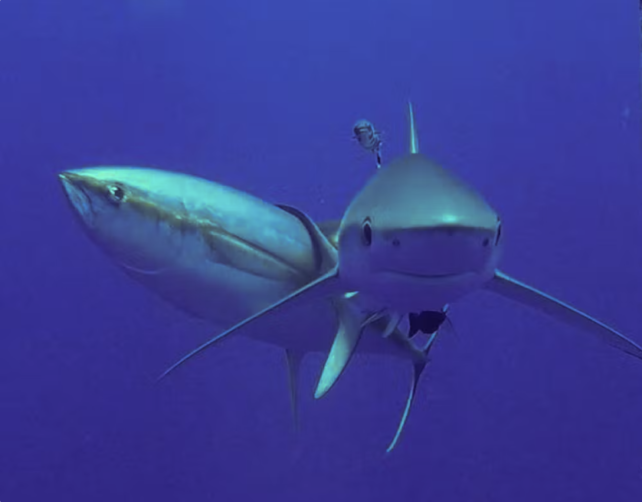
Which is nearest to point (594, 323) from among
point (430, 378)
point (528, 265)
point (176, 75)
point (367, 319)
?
point (367, 319)

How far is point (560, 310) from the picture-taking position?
241 cm

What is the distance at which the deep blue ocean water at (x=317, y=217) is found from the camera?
6996mm

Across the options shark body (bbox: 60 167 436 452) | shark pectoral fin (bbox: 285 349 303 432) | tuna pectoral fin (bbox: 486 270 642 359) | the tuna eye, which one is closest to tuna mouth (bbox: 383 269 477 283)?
tuna pectoral fin (bbox: 486 270 642 359)

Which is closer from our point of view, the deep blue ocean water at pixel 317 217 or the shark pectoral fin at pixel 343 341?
the shark pectoral fin at pixel 343 341

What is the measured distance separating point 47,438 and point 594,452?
4.85m

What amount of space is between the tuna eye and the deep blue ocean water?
14.4 feet

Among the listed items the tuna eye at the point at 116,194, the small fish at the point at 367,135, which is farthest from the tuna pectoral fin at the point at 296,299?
the small fish at the point at 367,135

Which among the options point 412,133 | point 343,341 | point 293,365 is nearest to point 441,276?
point 412,133

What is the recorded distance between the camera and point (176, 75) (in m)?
8.56

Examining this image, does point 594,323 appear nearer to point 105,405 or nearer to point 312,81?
point 105,405

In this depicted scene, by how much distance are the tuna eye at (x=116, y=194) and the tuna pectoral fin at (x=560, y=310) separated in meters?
1.35

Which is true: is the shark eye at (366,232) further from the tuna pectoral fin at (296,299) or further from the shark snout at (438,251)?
the tuna pectoral fin at (296,299)

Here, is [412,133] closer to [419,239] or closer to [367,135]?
[419,239]

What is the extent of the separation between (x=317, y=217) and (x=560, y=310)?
238 inches
